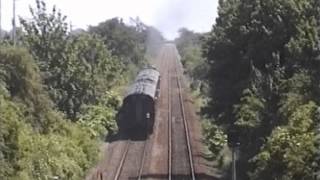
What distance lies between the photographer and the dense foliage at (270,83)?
24891 millimetres

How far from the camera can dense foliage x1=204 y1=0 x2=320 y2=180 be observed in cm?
2489

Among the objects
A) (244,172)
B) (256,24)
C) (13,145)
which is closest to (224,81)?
(256,24)

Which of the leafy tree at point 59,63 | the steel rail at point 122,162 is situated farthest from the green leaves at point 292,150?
the leafy tree at point 59,63

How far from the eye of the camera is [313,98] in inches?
1059

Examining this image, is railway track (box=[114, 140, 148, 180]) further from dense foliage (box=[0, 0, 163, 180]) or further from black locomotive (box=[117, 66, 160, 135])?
black locomotive (box=[117, 66, 160, 135])

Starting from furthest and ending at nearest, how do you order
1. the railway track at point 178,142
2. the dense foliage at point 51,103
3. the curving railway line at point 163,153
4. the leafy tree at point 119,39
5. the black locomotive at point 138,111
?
the leafy tree at point 119,39, the black locomotive at point 138,111, the railway track at point 178,142, the curving railway line at point 163,153, the dense foliage at point 51,103

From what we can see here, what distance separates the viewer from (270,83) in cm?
3011

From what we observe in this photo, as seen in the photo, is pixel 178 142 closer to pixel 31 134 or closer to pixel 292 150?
pixel 31 134

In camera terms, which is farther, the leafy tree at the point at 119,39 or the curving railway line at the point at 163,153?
the leafy tree at the point at 119,39

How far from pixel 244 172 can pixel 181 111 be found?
23565mm

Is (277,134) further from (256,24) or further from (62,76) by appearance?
(62,76)

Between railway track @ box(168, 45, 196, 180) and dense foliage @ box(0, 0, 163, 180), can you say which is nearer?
dense foliage @ box(0, 0, 163, 180)

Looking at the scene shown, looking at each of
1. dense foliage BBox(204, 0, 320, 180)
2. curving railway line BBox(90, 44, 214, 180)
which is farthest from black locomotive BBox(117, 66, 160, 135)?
dense foliage BBox(204, 0, 320, 180)

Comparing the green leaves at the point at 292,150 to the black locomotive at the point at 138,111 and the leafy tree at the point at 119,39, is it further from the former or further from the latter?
the leafy tree at the point at 119,39
